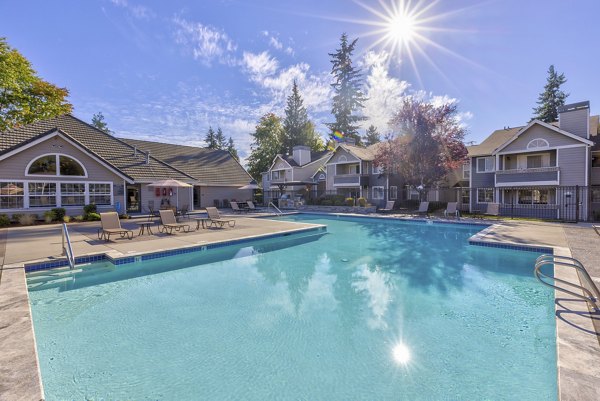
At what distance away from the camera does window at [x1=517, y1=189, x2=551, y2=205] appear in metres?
21.9

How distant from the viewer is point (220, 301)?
21.3 ft

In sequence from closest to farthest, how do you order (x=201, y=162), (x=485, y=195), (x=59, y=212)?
1. (x=59, y=212)
2. (x=485, y=195)
3. (x=201, y=162)

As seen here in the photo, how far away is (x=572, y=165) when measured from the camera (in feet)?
63.5

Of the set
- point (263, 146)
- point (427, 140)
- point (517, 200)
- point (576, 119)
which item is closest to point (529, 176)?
point (517, 200)

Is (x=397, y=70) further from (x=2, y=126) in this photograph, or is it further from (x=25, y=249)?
(x=2, y=126)

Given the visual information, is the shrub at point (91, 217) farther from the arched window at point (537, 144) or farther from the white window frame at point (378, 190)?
the arched window at point (537, 144)

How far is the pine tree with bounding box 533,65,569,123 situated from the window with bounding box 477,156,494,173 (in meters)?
26.4

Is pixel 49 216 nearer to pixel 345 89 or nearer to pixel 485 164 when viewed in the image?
pixel 485 164

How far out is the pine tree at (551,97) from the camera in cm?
4068

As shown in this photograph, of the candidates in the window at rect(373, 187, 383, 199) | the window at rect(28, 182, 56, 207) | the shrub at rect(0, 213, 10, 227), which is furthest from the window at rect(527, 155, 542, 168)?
the shrub at rect(0, 213, 10, 227)

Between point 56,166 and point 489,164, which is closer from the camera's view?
point 56,166

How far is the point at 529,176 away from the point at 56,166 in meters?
32.2

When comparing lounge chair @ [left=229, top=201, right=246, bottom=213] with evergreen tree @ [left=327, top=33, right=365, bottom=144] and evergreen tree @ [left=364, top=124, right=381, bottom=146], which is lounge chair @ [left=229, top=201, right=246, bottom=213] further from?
evergreen tree @ [left=364, top=124, right=381, bottom=146]

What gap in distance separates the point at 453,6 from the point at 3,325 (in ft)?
64.2
